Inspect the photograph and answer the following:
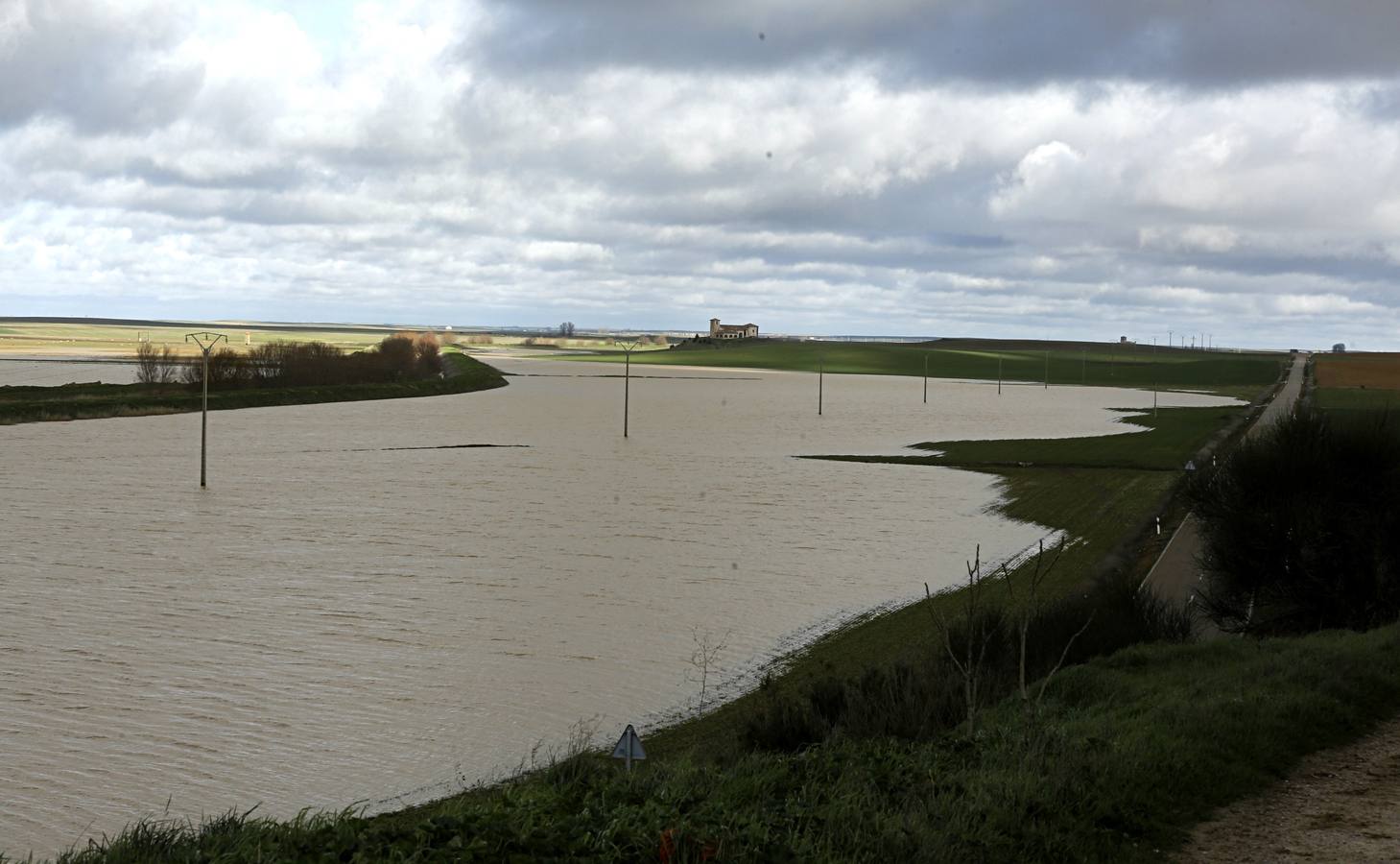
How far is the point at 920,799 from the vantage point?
10.4m

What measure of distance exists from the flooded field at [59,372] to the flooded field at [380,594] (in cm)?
6181

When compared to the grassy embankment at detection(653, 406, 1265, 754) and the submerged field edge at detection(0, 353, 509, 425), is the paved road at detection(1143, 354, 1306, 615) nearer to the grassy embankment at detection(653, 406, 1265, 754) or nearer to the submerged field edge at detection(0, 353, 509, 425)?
the grassy embankment at detection(653, 406, 1265, 754)

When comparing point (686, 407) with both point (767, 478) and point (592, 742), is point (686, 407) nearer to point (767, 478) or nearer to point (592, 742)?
point (767, 478)

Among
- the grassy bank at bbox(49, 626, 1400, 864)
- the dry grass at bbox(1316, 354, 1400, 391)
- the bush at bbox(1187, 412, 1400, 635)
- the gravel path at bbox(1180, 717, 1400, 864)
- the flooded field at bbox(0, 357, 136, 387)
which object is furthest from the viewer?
the dry grass at bbox(1316, 354, 1400, 391)

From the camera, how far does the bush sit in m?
25.0

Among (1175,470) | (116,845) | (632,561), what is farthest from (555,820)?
(1175,470)

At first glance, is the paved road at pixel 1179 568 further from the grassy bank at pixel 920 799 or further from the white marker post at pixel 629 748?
the white marker post at pixel 629 748

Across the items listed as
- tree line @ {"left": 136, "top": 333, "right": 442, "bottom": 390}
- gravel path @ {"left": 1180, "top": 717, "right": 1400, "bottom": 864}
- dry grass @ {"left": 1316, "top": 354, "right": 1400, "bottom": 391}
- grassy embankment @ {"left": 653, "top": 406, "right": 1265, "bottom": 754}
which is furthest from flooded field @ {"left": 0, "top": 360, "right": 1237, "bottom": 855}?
dry grass @ {"left": 1316, "top": 354, "right": 1400, "bottom": 391}

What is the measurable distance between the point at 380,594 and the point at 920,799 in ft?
72.9

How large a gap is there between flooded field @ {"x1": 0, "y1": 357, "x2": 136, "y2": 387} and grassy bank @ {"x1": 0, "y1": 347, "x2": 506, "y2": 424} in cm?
1700

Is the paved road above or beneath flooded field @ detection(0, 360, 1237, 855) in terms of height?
above

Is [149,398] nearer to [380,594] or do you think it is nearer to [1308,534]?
[380,594]

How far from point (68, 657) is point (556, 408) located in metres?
92.2

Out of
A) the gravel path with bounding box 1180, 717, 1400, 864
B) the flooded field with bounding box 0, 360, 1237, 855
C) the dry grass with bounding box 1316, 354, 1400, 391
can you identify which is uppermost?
the dry grass with bounding box 1316, 354, 1400, 391
